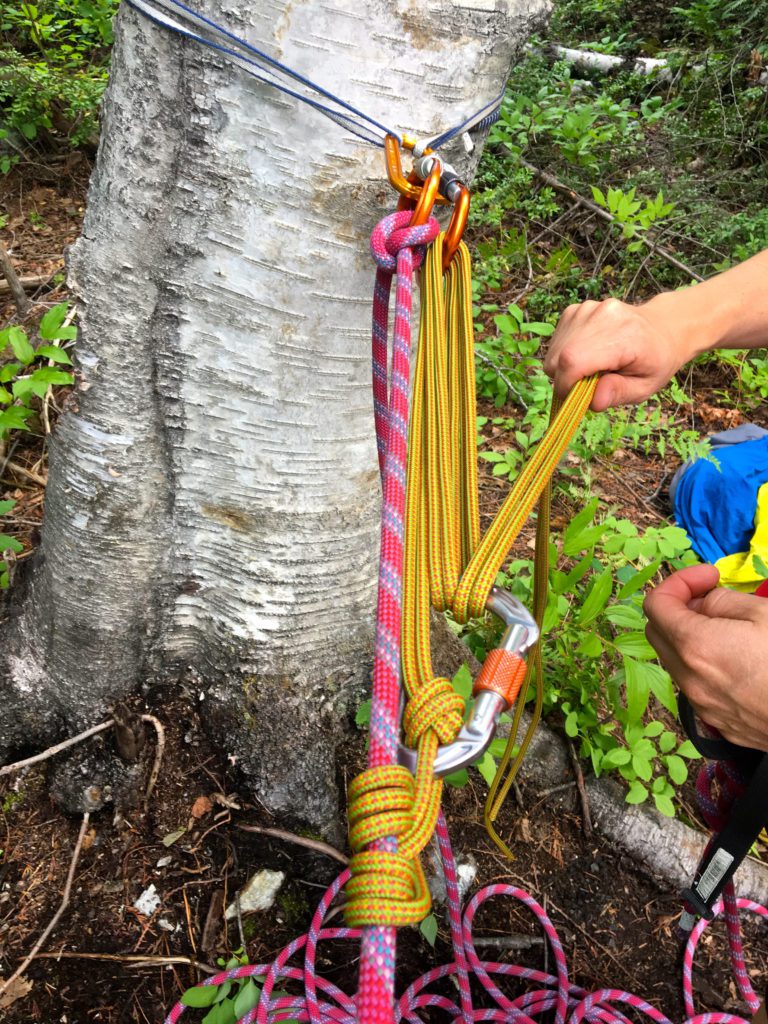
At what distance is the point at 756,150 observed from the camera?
4613mm

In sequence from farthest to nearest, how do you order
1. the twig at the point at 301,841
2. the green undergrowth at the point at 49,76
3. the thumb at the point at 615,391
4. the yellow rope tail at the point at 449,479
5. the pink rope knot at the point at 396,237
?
1. the green undergrowth at the point at 49,76
2. the twig at the point at 301,841
3. the thumb at the point at 615,391
4. the pink rope knot at the point at 396,237
5. the yellow rope tail at the point at 449,479

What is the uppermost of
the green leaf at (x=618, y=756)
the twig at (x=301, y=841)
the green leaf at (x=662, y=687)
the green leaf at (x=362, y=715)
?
the green leaf at (x=662, y=687)

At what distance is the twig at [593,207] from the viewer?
12.2 feet

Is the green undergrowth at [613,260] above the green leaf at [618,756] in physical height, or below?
above

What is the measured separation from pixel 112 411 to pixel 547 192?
11.5 ft

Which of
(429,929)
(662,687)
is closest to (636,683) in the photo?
(662,687)

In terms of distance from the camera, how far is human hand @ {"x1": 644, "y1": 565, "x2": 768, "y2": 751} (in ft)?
3.01

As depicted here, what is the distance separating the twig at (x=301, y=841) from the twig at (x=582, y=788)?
25.4 inches

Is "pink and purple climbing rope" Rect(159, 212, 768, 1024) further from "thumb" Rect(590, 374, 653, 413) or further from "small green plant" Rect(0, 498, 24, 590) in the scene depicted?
"small green plant" Rect(0, 498, 24, 590)

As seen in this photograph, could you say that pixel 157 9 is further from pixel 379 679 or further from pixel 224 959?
pixel 224 959

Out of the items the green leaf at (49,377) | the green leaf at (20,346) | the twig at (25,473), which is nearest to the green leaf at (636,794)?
the green leaf at (49,377)

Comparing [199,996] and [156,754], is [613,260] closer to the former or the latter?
[156,754]

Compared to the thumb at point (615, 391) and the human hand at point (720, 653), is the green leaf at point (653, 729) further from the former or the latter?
the thumb at point (615, 391)

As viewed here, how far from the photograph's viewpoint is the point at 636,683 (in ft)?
4.95
